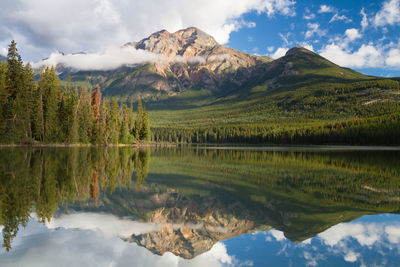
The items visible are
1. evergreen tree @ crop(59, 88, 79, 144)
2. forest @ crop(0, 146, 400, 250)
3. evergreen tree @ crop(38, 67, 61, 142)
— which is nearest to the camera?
forest @ crop(0, 146, 400, 250)

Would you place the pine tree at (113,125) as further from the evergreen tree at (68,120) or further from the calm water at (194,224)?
the calm water at (194,224)

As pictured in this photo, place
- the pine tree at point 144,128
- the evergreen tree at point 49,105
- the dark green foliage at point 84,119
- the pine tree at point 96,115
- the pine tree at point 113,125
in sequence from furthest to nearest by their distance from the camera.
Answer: the pine tree at point 144,128 → the pine tree at point 113,125 → the pine tree at point 96,115 → the dark green foliage at point 84,119 → the evergreen tree at point 49,105

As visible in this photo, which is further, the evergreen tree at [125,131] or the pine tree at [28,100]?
the evergreen tree at [125,131]

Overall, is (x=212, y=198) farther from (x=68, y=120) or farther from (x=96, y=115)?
(x=96, y=115)

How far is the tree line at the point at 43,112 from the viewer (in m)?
55.1

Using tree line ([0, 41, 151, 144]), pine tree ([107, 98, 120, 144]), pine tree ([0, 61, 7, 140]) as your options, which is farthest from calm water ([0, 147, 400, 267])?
pine tree ([107, 98, 120, 144])

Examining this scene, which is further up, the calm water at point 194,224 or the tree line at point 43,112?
the tree line at point 43,112

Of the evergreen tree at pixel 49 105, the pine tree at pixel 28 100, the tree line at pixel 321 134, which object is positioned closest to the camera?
the pine tree at pixel 28 100

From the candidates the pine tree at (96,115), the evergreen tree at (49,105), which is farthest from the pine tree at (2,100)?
the pine tree at (96,115)

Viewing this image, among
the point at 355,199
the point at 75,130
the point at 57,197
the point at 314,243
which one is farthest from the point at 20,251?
the point at 75,130

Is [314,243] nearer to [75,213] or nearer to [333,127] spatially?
[75,213]

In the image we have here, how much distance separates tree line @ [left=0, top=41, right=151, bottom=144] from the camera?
5509cm

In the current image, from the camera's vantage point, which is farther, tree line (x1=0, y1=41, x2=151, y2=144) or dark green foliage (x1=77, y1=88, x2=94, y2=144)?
dark green foliage (x1=77, y1=88, x2=94, y2=144)

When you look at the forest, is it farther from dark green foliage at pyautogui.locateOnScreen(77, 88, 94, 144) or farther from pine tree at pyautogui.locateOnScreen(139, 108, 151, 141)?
pine tree at pyautogui.locateOnScreen(139, 108, 151, 141)
